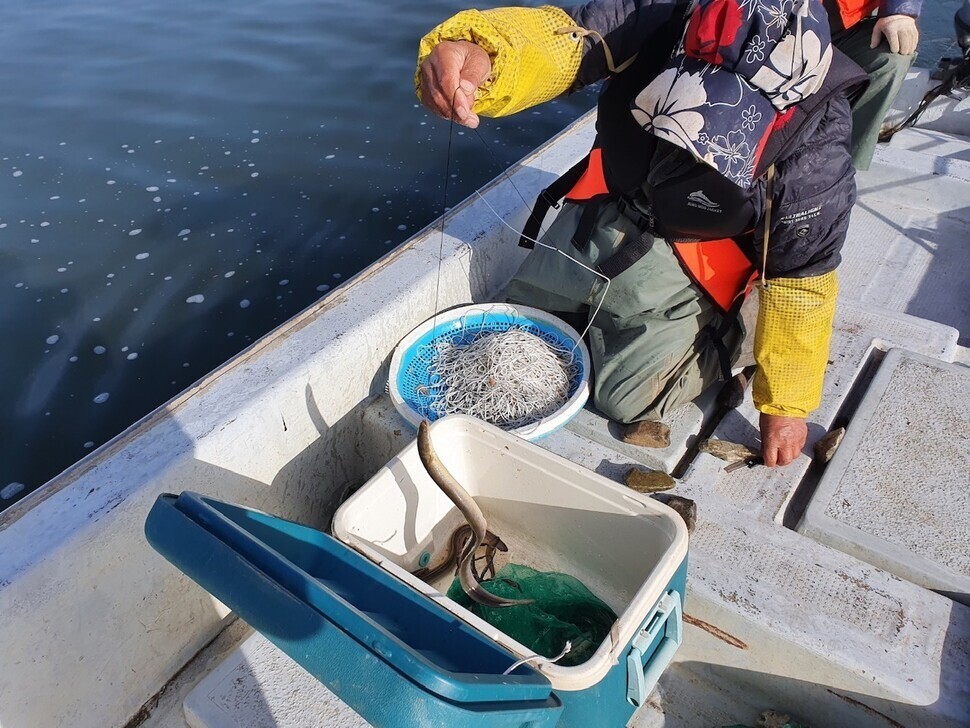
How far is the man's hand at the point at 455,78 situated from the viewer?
1.69m

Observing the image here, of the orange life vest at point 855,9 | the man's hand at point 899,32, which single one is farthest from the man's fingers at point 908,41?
the orange life vest at point 855,9

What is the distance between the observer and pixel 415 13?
22.4 ft

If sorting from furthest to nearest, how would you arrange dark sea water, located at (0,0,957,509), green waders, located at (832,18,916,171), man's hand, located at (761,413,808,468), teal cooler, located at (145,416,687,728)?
dark sea water, located at (0,0,957,509)
green waders, located at (832,18,916,171)
man's hand, located at (761,413,808,468)
teal cooler, located at (145,416,687,728)

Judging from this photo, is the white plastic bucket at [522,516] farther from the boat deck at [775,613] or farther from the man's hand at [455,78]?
the man's hand at [455,78]

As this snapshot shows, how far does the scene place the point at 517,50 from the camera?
1833 millimetres

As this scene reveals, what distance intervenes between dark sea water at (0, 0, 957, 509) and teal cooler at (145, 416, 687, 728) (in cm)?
184

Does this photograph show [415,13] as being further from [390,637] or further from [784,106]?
[390,637]

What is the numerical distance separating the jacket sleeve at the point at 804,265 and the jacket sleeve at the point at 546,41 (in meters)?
0.59

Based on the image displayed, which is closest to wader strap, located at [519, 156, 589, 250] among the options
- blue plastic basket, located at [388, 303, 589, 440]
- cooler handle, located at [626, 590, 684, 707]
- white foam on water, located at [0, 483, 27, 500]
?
blue plastic basket, located at [388, 303, 589, 440]

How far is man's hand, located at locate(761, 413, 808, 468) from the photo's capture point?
2.15 metres

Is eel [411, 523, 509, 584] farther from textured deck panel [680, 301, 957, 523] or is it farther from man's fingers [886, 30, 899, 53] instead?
man's fingers [886, 30, 899, 53]

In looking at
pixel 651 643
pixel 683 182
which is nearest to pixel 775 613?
pixel 651 643

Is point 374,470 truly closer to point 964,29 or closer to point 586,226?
point 586,226

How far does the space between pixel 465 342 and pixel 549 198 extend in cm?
61
